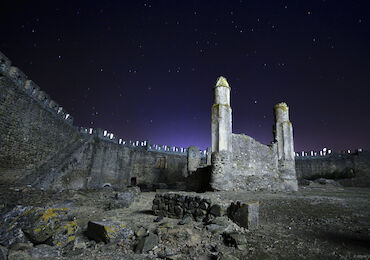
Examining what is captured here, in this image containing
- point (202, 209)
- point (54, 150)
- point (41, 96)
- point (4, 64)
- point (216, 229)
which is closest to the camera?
point (216, 229)

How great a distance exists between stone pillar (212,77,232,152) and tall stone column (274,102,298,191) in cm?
557

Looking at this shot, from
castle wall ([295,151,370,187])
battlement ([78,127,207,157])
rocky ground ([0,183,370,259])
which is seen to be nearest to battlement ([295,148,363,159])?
castle wall ([295,151,370,187])

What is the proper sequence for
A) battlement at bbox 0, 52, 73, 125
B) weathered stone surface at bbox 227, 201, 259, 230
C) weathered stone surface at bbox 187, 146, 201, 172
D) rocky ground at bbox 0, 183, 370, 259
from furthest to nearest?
weathered stone surface at bbox 187, 146, 201, 172 < battlement at bbox 0, 52, 73, 125 < weathered stone surface at bbox 227, 201, 259, 230 < rocky ground at bbox 0, 183, 370, 259

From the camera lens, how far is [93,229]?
3619 millimetres

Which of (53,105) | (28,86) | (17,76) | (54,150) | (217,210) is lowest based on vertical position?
(217,210)

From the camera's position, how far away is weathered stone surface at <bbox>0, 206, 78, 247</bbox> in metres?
2.94

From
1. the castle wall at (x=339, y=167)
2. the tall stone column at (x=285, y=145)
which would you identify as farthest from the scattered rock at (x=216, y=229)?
the castle wall at (x=339, y=167)

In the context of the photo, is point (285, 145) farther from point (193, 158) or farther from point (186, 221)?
point (186, 221)

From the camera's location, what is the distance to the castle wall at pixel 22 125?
9617mm

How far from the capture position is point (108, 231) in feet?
11.1

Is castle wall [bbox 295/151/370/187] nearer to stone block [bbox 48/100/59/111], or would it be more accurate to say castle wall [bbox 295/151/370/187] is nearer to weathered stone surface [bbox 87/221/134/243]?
weathered stone surface [bbox 87/221/134/243]

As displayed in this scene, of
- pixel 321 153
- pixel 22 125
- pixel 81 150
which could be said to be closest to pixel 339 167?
pixel 321 153

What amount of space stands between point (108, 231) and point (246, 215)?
271 cm

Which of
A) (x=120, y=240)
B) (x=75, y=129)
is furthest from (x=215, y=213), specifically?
(x=75, y=129)
